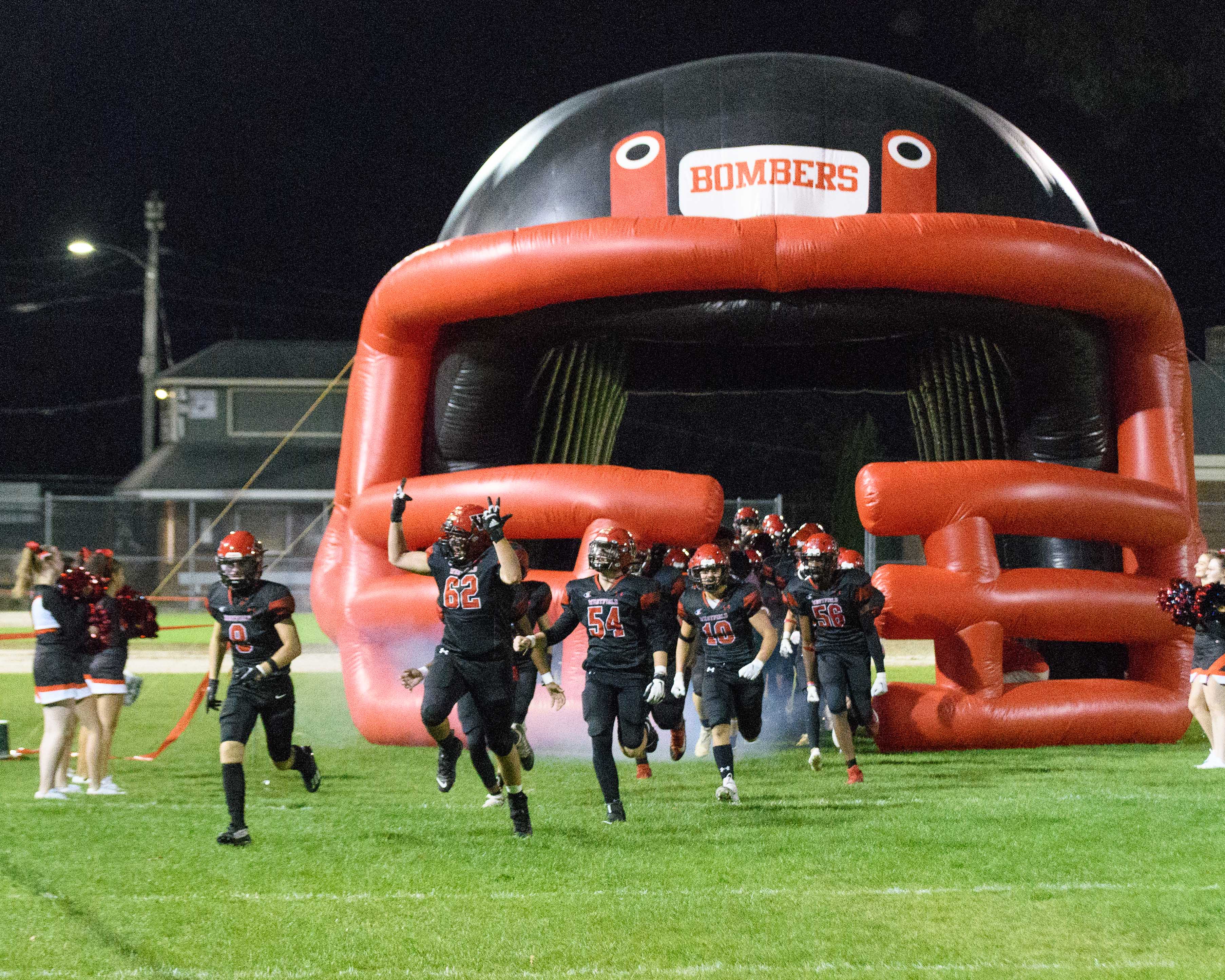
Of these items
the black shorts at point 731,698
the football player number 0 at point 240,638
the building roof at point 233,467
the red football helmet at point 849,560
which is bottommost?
the black shorts at point 731,698

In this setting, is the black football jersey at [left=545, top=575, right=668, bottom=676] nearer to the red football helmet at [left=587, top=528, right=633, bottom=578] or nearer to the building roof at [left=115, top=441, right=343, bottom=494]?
the red football helmet at [left=587, top=528, right=633, bottom=578]

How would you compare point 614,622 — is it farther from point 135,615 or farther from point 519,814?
point 135,615

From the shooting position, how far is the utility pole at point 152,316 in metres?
26.4

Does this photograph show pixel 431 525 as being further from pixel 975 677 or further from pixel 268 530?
pixel 268 530

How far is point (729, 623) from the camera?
24.1 feet

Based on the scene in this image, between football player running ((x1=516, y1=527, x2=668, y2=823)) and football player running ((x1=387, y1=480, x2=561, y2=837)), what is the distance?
0.39 meters

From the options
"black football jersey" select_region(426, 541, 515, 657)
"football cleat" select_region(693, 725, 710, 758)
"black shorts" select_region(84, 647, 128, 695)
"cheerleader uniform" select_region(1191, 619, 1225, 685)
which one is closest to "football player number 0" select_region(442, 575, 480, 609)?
"black football jersey" select_region(426, 541, 515, 657)

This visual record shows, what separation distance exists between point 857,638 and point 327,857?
3728 mm

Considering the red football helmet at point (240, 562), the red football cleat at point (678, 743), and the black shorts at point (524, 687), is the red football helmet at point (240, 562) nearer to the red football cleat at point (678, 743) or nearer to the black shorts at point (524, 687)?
the black shorts at point (524, 687)

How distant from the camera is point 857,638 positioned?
802cm

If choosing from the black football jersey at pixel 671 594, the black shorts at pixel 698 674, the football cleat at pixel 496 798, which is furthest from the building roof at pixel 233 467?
the football cleat at pixel 496 798

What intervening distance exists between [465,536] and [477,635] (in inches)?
19.4

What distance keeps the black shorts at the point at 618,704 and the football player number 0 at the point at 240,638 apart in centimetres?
173

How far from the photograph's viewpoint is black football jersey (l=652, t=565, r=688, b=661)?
7926mm
